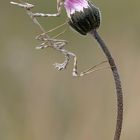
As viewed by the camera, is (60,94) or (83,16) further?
(60,94)

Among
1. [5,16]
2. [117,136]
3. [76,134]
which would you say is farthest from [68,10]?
[5,16]

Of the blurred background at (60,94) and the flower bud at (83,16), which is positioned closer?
the flower bud at (83,16)

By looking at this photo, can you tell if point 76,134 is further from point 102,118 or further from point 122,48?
point 122,48

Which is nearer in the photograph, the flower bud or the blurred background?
the flower bud
